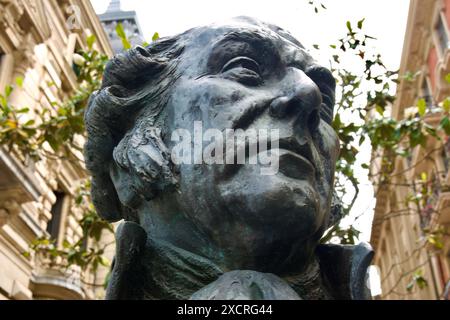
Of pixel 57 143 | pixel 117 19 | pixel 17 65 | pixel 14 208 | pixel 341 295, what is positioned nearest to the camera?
pixel 341 295

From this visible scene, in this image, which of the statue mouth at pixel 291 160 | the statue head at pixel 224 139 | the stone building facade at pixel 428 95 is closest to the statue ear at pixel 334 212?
the statue head at pixel 224 139

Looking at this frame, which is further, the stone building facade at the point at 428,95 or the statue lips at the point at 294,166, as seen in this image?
the stone building facade at the point at 428,95

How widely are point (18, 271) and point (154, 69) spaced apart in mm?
10274

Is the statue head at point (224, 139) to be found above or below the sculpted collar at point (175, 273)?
above

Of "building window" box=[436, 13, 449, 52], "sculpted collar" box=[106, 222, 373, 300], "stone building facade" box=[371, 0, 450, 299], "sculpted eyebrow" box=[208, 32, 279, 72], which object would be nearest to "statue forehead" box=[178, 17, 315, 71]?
"sculpted eyebrow" box=[208, 32, 279, 72]

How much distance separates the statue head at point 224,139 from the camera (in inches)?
63.3

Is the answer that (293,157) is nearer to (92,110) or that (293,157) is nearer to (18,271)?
(92,110)

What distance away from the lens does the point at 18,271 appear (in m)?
11.1

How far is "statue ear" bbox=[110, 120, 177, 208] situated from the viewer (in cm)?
175

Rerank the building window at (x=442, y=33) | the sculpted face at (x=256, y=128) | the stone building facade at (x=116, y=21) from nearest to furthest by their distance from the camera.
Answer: the sculpted face at (x=256, y=128)
the building window at (x=442, y=33)
the stone building facade at (x=116, y=21)

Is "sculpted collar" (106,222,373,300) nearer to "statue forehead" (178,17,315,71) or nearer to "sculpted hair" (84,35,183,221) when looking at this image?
"sculpted hair" (84,35,183,221)

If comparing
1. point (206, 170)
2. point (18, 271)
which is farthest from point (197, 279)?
point (18, 271)

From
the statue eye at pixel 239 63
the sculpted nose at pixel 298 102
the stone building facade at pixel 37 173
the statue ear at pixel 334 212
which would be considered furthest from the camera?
the stone building facade at pixel 37 173

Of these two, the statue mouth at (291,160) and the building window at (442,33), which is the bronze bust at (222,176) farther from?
the building window at (442,33)
